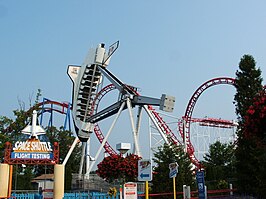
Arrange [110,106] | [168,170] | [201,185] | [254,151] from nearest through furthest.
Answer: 1. [201,185]
2. [254,151]
3. [168,170]
4. [110,106]

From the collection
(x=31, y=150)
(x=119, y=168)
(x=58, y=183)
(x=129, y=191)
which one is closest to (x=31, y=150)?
(x=31, y=150)

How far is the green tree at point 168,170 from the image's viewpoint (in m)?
17.8

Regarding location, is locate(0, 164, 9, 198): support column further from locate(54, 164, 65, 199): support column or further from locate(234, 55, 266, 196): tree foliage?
locate(234, 55, 266, 196): tree foliage

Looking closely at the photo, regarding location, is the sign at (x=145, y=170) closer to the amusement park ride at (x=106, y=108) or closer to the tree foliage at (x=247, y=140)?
the tree foliage at (x=247, y=140)

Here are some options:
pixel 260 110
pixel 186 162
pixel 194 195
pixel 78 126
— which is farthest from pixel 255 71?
pixel 78 126

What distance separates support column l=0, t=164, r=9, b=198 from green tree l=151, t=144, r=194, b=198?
959 centimetres

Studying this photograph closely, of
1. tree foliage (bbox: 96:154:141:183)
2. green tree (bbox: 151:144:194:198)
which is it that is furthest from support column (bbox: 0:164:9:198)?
green tree (bbox: 151:144:194:198)

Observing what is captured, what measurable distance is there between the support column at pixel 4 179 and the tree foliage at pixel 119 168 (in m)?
5.76

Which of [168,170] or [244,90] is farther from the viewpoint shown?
[244,90]

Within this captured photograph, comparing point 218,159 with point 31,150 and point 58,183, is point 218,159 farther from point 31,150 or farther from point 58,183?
point 31,150

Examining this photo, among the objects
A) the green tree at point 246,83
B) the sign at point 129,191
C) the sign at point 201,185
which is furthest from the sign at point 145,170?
the green tree at point 246,83

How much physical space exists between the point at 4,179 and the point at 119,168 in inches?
282

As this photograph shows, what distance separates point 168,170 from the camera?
58.0 ft

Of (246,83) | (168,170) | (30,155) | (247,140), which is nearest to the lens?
(247,140)
